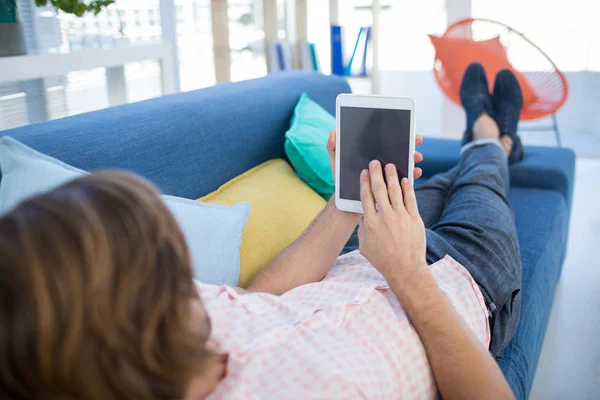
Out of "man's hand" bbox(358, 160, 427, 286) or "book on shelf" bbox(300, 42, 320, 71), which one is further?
"book on shelf" bbox(300, 42, 320, 71)

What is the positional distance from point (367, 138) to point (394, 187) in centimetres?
17

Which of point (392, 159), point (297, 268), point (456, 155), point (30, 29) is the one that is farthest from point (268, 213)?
point (456, 155)

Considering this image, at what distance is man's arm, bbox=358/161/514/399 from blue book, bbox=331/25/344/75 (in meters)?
2.54

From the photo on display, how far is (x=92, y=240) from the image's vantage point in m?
0.52

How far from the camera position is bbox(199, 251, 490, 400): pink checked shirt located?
724mm

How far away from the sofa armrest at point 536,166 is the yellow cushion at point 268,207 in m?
0.83

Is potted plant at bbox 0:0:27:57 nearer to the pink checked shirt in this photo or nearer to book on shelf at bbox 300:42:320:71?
the pink checked shirt

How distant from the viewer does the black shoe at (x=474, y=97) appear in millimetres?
2360

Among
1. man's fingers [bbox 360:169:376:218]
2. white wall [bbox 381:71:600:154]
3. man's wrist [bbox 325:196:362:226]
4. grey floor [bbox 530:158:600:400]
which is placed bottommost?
grey floor [bbox 530:158:600:400]

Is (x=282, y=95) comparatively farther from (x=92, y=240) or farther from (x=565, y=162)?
(x=92, y=240)

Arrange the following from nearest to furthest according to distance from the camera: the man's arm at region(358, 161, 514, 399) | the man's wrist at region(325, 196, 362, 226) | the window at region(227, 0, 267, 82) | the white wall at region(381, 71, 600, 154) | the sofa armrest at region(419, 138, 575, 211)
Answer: the man's arm at region(358, 161, 514, 399), the man's wrist at region(325, 196, 362, 226), the sofa armrest at region(419, 138, 575, 211), the window at region(227, 0, 267, 82), the white wall at region(381, 71, 600, 154)

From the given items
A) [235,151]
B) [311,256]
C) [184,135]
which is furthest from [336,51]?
[311,256]

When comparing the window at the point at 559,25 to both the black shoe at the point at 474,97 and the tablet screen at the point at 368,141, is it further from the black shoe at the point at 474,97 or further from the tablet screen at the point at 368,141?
the tablet screen at the point at 368,141

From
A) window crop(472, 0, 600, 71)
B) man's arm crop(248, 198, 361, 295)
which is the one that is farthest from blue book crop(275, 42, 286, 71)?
window crop(472, 0, 600, 71)
